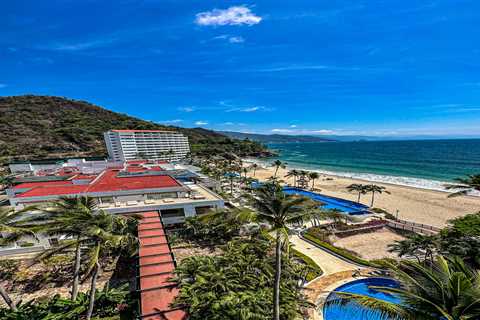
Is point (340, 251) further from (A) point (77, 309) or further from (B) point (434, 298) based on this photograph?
(A) point (77, 309)

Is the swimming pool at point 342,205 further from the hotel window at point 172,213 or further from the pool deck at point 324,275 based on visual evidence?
the hotel window at point 172,213

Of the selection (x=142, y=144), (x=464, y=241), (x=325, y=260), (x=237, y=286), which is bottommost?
(x=325, y=260)

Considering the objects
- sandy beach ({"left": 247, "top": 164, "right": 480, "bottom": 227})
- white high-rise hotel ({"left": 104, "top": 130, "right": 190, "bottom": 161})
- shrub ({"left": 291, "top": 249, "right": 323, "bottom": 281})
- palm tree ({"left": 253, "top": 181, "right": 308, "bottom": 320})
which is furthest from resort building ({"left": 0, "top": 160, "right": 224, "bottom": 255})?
white high-rise hotel ({"left": 104, "top": 130, "right": 190, "bottom": 161})

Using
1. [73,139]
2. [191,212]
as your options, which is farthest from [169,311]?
[73,139]

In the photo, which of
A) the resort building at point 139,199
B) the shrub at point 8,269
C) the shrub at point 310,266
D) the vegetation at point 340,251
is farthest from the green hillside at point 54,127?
the shrub at point 310,266

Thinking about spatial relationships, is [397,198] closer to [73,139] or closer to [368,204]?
[368,204]

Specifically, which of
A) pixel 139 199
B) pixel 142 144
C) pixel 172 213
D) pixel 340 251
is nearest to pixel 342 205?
pixel 340 251
